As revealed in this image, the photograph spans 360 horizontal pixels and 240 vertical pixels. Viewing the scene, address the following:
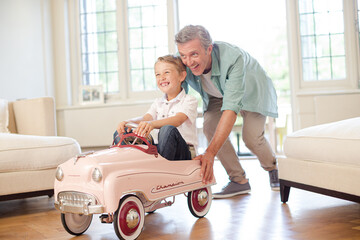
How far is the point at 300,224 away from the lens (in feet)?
5.74

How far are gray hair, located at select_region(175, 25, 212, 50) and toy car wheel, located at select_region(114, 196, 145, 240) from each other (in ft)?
2.79

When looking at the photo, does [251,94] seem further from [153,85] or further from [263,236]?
[153,85]

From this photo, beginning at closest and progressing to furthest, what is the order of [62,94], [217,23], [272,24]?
[62,94]
[217,23]
[272,24]

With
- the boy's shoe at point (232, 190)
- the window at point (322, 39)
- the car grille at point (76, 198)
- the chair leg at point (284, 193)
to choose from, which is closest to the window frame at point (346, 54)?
the window at point (322, 39)

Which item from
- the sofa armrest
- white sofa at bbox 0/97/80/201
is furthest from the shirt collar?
the sofa armrest

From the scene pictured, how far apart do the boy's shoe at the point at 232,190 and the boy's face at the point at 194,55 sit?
2.51 feet

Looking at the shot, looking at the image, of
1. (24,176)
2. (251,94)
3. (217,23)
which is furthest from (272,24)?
(24,176)

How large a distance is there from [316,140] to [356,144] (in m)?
0.27

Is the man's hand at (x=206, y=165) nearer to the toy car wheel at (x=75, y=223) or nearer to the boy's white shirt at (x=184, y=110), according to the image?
the boy's white shirt at (x=184, y=110)

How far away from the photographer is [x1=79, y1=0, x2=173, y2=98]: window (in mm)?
5172

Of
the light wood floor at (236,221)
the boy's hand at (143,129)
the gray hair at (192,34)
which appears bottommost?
the light wood floor at (236,221)

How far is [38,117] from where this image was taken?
110 inches

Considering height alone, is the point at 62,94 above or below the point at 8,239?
above

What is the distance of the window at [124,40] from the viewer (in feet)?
17.0
